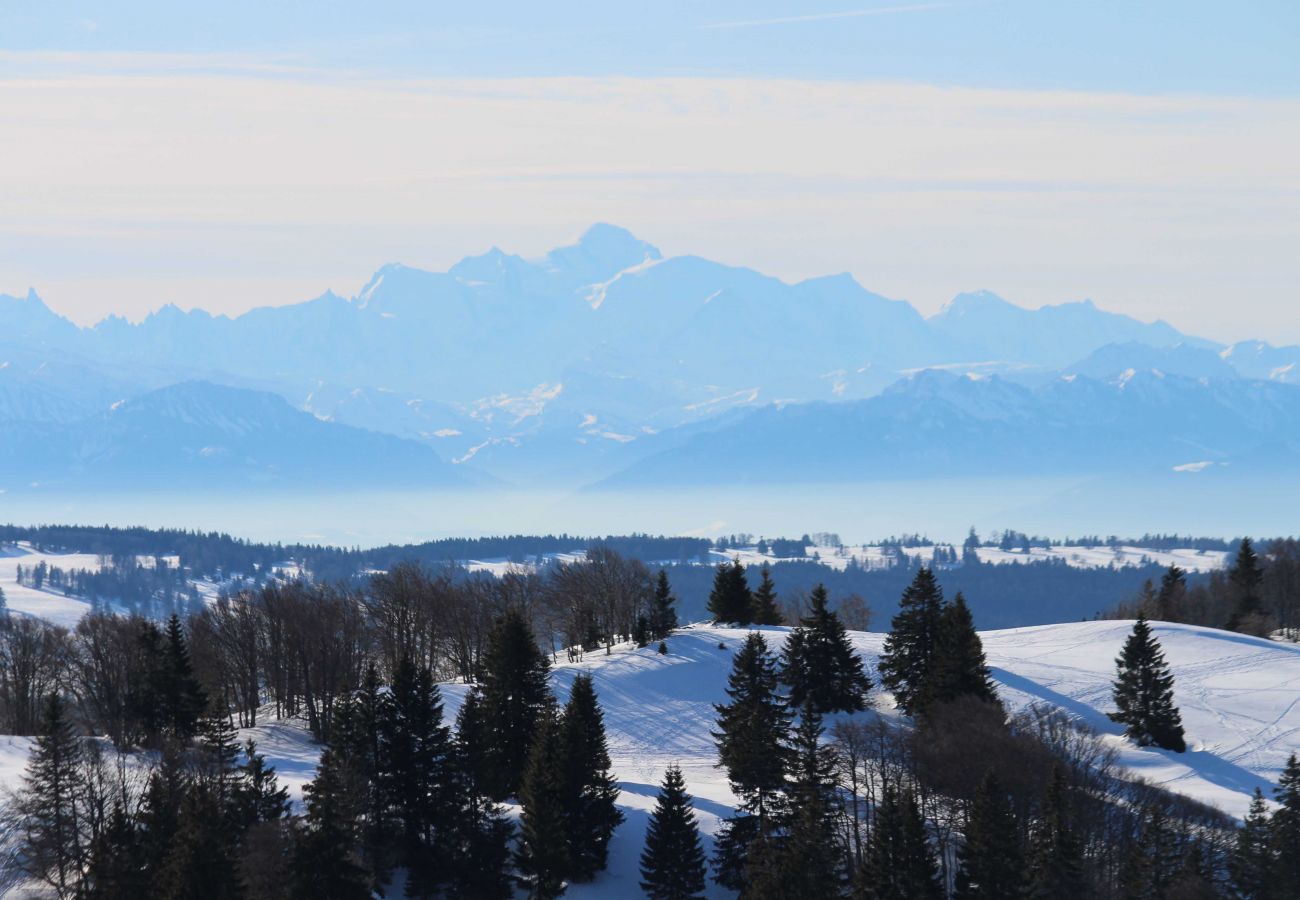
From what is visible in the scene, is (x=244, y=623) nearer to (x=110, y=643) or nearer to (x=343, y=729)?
(x=110, y=643)

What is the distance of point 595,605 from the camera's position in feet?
422

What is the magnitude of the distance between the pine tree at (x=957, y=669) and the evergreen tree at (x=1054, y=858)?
2375cm

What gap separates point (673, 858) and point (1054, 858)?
16.7m

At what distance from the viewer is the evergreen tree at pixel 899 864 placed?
59094 mm

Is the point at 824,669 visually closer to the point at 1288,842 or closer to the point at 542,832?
the point at 542,832

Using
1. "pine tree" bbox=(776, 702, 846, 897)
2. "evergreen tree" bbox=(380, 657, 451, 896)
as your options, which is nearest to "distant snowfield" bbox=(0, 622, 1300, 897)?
"pine tree" bbox=(776, 702, 846, 897)

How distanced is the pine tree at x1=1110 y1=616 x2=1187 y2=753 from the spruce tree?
1583 inches

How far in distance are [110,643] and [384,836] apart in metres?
38.3

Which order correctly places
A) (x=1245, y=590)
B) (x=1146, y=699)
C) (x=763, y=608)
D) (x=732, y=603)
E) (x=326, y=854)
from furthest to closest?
1. (x=1245, y=590)
2. (x=763, y=608)
3. (x=732, y=603)
4. (x=1146, y=699)
5. (x=326, y=854)

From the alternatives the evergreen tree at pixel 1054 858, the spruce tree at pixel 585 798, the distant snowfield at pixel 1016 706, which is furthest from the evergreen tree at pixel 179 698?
the evergreen tree at pixel 1054 858

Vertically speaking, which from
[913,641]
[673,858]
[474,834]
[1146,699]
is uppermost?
[913,641]

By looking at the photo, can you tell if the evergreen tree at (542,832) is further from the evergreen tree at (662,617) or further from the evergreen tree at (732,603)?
the evergreen tree at (732,603)

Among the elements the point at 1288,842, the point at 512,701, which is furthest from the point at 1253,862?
the point at 512,701

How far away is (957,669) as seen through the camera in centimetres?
9025
